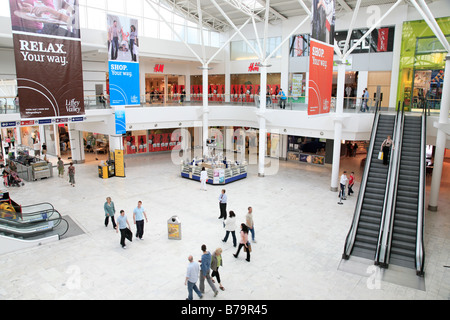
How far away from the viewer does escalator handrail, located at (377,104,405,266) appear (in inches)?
438

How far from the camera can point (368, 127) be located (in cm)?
1928

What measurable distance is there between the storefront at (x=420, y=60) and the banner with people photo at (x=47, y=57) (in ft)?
64.2

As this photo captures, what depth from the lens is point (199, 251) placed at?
1177 centimetres

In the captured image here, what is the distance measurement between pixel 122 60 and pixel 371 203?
15750mm

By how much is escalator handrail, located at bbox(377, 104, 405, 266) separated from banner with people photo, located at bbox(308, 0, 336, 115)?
3.81m

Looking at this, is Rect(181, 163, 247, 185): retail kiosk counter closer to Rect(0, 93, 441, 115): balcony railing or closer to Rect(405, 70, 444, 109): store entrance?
Rect(0, 93, 441, 115): balcony railing

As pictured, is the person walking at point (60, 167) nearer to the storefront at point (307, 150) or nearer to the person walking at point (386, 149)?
the storefront at point (307, 150)

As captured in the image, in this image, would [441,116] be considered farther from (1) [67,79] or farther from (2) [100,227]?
(1) [67,79]

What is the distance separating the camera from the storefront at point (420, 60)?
22234mm

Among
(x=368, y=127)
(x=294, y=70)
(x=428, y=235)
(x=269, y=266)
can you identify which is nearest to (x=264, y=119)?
(x=368, y=127)

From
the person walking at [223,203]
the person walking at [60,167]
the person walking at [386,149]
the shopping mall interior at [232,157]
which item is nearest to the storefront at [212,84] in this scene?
the shopping mall interior at [232,157]

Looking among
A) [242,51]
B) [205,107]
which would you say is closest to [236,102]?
[205,107]
